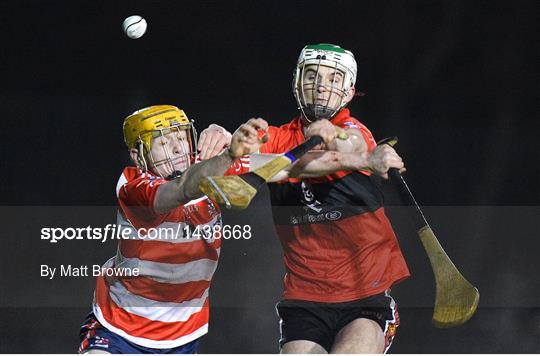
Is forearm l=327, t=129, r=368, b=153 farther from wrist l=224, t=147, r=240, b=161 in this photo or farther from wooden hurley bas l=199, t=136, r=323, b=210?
wrist l=224, t=147, r=240, b=161

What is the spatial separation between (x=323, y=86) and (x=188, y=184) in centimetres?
63

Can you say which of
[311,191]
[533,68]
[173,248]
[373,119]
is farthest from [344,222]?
[533,68]

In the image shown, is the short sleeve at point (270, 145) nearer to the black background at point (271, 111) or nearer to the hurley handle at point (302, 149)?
the hurley handle at point (302, 149)

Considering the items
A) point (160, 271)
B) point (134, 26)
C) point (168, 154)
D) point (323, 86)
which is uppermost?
point (134, 26)

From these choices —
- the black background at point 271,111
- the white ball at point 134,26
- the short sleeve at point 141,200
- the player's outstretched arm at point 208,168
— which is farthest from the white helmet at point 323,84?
the white ball at point 134,26

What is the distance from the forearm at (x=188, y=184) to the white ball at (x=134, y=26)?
4.63 feet

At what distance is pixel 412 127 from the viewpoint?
244 inches

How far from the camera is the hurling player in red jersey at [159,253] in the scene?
505cm

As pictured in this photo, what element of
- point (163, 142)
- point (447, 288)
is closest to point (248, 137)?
point (163, 142)

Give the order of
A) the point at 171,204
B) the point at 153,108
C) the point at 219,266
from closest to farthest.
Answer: the point at 171,204, the point at 153,108, the point at 219,266

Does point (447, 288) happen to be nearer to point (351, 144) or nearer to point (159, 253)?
point (351, 144)

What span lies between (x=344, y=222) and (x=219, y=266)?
1202 millimetres

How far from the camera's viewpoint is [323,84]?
500 centimetres

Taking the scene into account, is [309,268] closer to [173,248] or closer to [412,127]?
[173,248]
